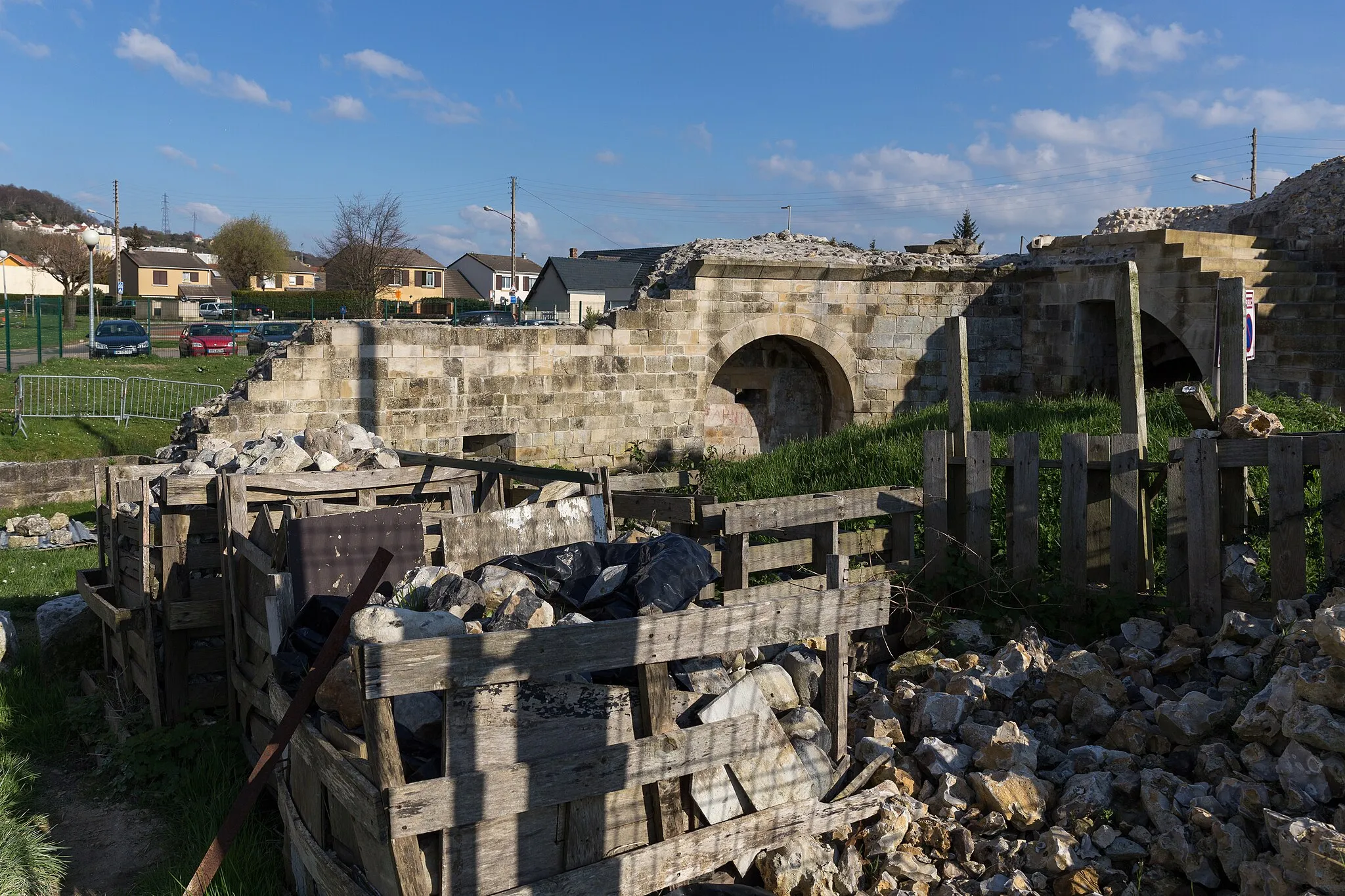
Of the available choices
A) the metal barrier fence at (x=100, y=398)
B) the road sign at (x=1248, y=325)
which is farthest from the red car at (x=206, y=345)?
the road sign at (x=1248, y=325)

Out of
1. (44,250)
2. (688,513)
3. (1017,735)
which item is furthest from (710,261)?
(44,250)

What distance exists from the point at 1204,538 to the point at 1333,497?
0.69 metres

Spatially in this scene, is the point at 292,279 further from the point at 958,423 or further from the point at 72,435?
the point at 958,423

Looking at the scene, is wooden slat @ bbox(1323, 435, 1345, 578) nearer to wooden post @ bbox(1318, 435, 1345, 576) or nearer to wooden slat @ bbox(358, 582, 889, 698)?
wooden post @ bbox(1318, 435, 1345, 576)

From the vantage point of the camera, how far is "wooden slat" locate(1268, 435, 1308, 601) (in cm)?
578

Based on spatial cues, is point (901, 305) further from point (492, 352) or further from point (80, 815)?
point (80, 815)

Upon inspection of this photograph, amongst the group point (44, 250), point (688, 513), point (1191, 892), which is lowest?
point (1191, 892)

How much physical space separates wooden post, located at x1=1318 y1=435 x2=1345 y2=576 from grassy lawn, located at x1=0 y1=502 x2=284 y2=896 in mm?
5539

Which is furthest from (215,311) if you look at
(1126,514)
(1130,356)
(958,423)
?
(1126,514)

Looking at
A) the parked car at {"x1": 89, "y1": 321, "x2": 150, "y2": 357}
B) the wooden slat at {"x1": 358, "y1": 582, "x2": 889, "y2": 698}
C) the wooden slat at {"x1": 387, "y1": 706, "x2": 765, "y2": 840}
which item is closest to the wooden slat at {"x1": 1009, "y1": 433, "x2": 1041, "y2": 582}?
the wooden slat at {"x1": 358, "y1": 582, "x2": 889, "y2": 698}

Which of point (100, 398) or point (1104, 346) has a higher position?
point (1104, 346)

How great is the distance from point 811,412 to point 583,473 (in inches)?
408

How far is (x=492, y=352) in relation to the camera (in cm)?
1377

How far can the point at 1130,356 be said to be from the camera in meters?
8.23
